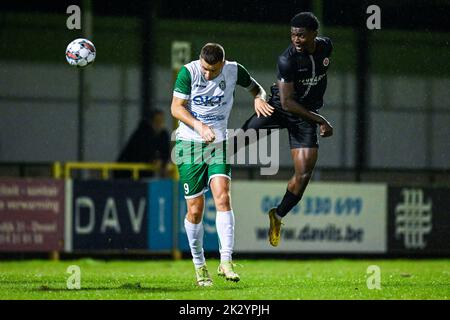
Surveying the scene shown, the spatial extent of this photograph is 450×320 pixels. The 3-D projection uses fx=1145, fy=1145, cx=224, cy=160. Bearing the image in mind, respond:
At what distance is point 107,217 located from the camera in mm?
17766

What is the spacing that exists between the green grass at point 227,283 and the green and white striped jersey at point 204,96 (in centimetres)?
158

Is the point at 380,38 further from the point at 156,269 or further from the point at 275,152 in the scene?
the point at 156,269

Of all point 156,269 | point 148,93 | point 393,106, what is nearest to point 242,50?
point 148,93

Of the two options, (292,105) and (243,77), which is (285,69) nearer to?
(292,105)

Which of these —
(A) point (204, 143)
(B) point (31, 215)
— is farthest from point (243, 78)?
(B) point (31, 215)

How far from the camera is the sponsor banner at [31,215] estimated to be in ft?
57.3

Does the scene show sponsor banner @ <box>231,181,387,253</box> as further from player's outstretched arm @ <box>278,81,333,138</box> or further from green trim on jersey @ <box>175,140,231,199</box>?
green trim on jersey @ <box>175,140,231,199</box>

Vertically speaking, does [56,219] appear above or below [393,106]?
below

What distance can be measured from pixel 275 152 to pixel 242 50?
14.3 feet

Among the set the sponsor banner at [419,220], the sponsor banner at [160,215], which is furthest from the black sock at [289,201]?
the sponsor banner at [419,220]

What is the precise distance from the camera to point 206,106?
11.4m

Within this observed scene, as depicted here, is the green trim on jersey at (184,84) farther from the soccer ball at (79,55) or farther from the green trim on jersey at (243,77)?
the soccer ball at (79,55)

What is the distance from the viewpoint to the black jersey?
12031 millimetres

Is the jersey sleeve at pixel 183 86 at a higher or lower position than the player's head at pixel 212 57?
lower
